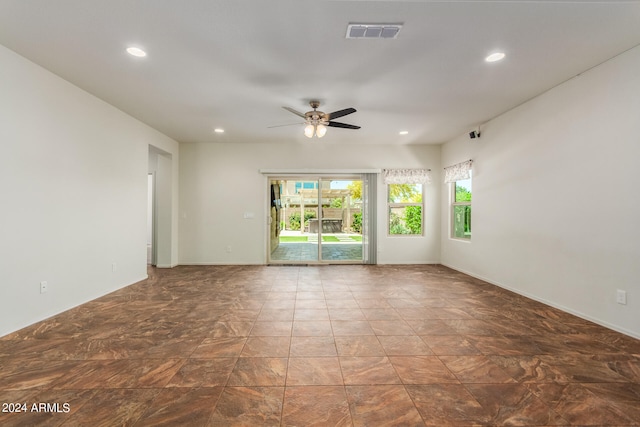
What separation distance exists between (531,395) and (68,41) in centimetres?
460

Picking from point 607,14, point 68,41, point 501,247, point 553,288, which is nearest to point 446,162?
point 501,247

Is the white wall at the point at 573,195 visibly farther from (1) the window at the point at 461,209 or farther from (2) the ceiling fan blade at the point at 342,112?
(2) the ceiling fan blade at the point at 342,112

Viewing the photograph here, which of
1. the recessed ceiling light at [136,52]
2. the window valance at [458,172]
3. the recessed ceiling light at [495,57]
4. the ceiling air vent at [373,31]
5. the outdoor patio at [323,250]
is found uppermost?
the recessed ceiling light at [136,52]

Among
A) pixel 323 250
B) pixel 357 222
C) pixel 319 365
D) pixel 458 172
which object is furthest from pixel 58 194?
pixel 458 172

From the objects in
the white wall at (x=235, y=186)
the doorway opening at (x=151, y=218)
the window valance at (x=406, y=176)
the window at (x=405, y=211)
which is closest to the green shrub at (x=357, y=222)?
the white wall at (x=235, y=186)

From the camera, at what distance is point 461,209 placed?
5695mm

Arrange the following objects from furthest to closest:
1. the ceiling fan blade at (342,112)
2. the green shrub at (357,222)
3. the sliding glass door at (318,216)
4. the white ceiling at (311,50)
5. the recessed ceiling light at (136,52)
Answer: the green shrub at (357,222), the sliding glass door at (318,216), the ceiling fan blade at (342,112), the recessed ceiling light at (136,52), the white ceiling at (311,50)

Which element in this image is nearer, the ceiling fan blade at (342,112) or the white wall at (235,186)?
the ceiling fan blade at (342,112)

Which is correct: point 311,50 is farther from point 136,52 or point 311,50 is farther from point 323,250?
point 323,250

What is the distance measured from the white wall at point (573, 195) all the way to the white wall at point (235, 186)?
2.46m

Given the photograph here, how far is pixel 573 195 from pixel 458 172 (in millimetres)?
2387

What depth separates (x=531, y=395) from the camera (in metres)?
1.74

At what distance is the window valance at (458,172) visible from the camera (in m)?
5.27

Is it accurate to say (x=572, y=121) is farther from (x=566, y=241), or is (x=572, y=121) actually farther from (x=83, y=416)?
(x=83, y=416)
